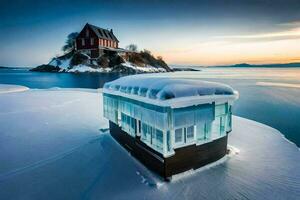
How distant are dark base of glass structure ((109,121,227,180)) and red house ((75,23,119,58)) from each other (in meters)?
59.1

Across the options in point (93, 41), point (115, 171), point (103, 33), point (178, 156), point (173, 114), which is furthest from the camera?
point (103, 33)

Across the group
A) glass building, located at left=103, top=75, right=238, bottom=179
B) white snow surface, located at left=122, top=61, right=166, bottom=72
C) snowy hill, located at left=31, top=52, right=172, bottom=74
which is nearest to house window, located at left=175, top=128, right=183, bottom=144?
glass building, located at left=103, top=75, right=238, bottom=179

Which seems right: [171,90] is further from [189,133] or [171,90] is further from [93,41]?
[93,41]

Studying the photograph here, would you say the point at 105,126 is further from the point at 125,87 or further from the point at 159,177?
the point at 159,177

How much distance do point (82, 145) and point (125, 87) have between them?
3.00 m

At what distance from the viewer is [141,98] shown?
20.4 ft

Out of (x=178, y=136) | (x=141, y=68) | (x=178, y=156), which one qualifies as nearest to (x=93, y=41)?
(x=141, y=68)

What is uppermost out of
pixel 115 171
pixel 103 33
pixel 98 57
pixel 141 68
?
pixel 103 33

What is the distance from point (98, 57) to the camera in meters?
65.4

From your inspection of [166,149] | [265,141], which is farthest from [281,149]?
[166,149]

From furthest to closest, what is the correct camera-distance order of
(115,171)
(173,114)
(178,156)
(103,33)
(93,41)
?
(103,33) < (93,41) < (115,171) < (178,156) < (173,114)

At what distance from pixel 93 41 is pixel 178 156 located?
204 feet

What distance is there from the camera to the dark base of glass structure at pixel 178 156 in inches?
223

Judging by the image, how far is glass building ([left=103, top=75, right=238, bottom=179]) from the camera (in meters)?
5.49
